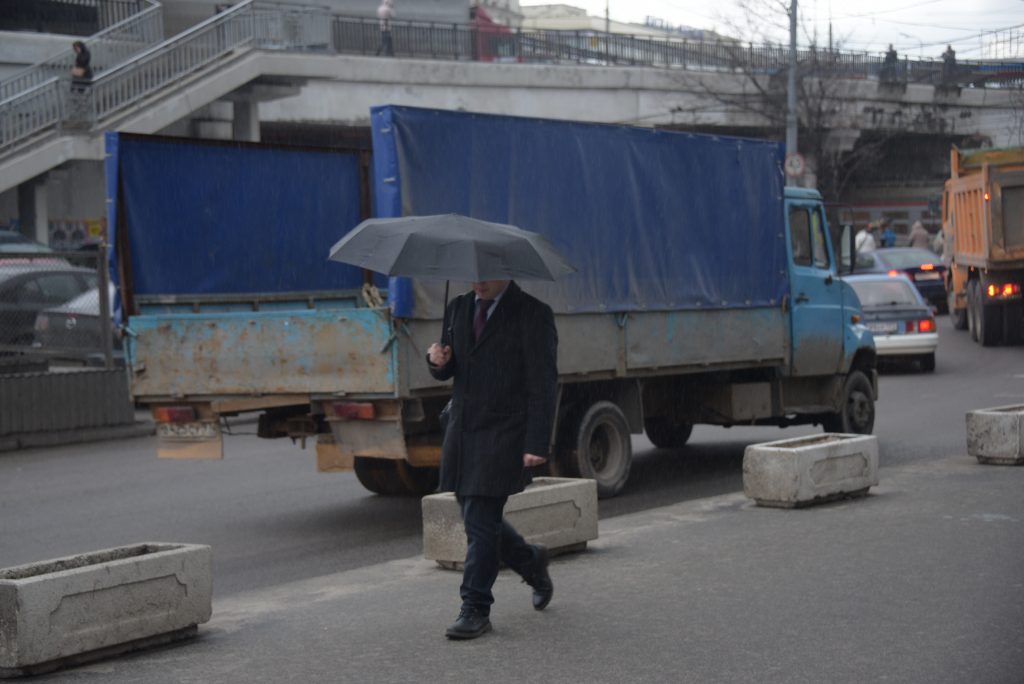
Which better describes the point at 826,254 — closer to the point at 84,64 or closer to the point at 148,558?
the point at 148,558

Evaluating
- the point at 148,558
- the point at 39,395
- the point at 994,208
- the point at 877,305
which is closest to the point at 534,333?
the point at 148,558

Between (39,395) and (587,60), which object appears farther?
(587,60)

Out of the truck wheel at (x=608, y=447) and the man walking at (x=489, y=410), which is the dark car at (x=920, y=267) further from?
the man walking at (x=489, y=410)

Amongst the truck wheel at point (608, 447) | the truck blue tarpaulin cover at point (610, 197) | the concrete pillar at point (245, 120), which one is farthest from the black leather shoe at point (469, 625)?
the concrete pillar at point (245, 120)

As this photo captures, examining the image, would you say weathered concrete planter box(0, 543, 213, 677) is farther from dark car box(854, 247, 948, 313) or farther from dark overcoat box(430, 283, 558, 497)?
dark car box(854, 247, 948, 313)

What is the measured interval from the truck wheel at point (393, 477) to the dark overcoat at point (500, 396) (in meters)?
5.49

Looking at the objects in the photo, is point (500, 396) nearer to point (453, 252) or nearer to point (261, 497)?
point (453, 252)

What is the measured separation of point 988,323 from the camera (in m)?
26.9

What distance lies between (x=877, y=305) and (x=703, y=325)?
10976mm

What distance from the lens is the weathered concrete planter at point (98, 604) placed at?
6.24 metres

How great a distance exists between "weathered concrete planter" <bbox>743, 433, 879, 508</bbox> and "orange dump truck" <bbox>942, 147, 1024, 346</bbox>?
619 inches

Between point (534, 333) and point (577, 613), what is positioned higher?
point (534, 333)

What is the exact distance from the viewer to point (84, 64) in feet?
104

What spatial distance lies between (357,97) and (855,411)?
83.6 feet
